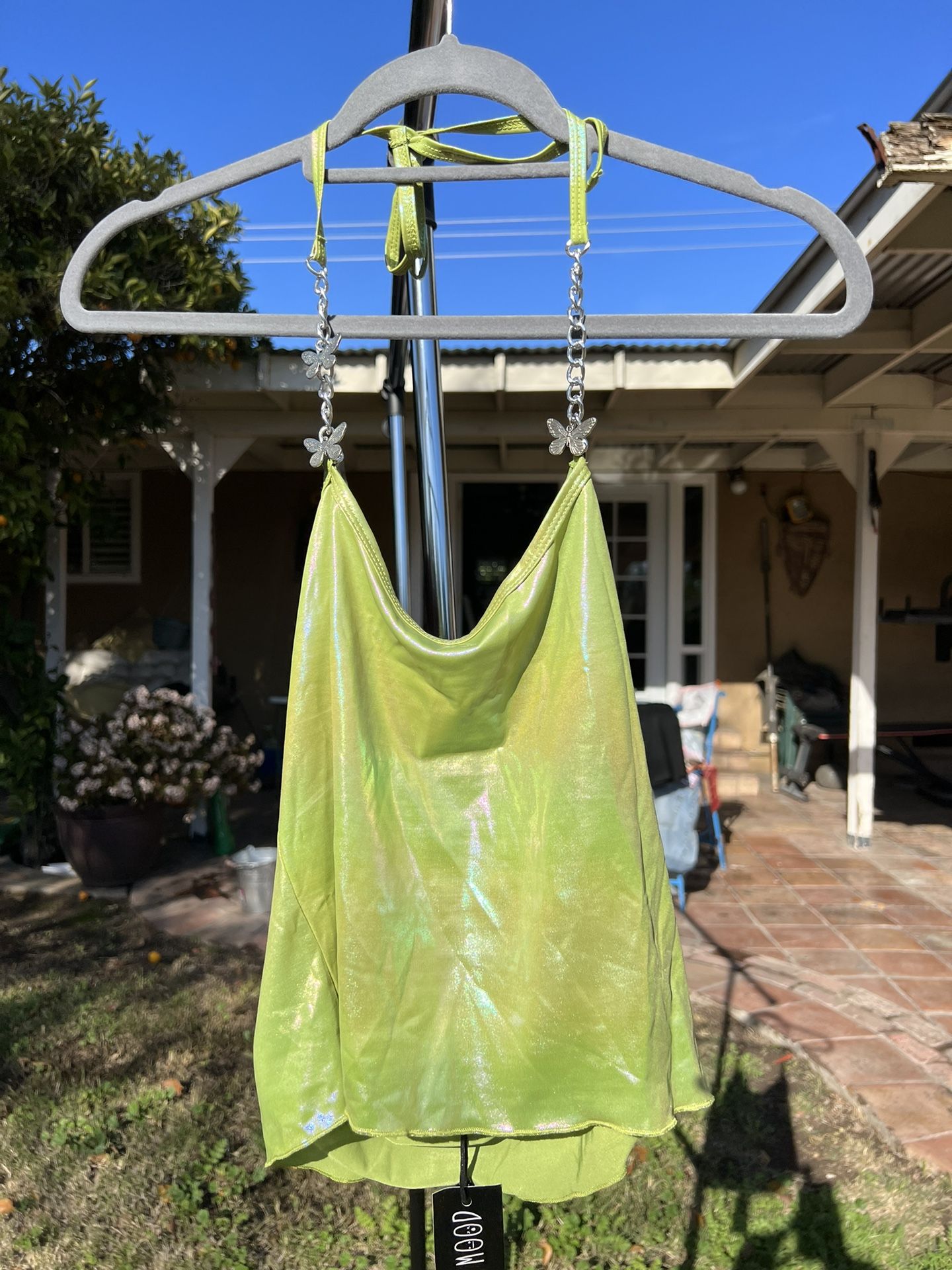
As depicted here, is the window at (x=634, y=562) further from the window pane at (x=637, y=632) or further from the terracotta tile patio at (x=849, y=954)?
the terracotta tile patio at (x=849, y=954)

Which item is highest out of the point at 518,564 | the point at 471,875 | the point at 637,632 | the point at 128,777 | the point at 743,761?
the point at 518,564

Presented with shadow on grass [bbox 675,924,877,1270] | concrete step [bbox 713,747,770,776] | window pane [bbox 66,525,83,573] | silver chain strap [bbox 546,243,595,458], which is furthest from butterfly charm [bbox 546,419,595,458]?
window pane [bbox 66,525,83,573]

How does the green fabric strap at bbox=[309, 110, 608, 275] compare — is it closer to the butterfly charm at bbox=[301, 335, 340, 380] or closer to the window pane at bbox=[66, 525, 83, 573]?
the butterfly charm at bbox=[301, 335, 340, 380]

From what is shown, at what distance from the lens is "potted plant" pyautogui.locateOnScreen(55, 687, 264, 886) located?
13.9ft

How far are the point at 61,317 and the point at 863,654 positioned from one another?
453cm

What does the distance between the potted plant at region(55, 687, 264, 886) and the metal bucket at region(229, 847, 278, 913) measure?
479 mm

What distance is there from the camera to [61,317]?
3547 millimetres

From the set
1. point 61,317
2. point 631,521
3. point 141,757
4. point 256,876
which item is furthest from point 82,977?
point 631,521

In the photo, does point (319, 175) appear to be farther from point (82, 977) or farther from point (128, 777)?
point (128, 777)

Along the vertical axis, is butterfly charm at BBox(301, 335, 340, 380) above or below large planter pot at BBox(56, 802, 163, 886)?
above

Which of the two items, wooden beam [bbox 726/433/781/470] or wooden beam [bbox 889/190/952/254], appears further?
wooden beam [bbox 726/433/781/470]

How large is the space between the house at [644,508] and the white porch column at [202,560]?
1 centimetres

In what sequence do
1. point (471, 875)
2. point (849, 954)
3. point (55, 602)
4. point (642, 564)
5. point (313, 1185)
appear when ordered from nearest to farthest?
point (471, 875), point (313, 1185), point (849, 954), point (55, 602), point (642, 564)

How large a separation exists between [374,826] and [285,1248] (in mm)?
1581
